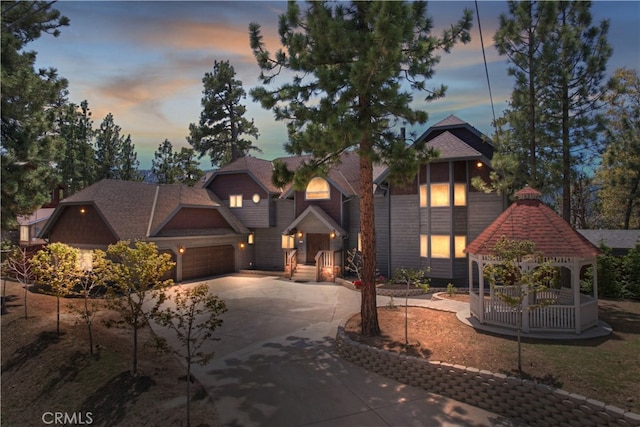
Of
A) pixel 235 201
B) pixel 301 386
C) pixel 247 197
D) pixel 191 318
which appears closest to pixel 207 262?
pixel 235 201

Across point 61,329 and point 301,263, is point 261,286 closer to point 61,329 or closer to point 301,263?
point 301,263

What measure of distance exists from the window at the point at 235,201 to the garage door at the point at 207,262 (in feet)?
10.6

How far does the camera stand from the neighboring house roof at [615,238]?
712 inches

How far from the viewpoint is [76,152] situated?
1453 inches

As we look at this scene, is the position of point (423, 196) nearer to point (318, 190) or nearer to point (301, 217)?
point (318, 190)

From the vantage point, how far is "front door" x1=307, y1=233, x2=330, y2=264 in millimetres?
23703

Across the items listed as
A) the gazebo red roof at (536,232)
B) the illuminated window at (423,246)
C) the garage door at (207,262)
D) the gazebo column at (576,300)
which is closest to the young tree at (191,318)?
the gazebo red roof at (536,232)

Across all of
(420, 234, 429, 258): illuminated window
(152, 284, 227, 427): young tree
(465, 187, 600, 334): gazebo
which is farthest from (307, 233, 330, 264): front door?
(152, 284, 227, 427): young tree

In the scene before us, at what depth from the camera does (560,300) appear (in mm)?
13898

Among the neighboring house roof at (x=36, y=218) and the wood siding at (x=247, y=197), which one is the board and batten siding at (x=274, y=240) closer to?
the wood siding at (x=247, y=197)

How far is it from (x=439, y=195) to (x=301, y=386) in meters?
14.0

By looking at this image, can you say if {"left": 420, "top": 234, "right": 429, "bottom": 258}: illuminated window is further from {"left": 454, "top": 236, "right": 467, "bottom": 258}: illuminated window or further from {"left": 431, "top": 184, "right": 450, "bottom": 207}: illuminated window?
{"left": 431, "top": 184, "right": 450, "bottom": 207}: illuminated window

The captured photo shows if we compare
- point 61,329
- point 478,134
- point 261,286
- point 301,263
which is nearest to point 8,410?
point 61,329

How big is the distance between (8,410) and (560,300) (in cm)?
1804
